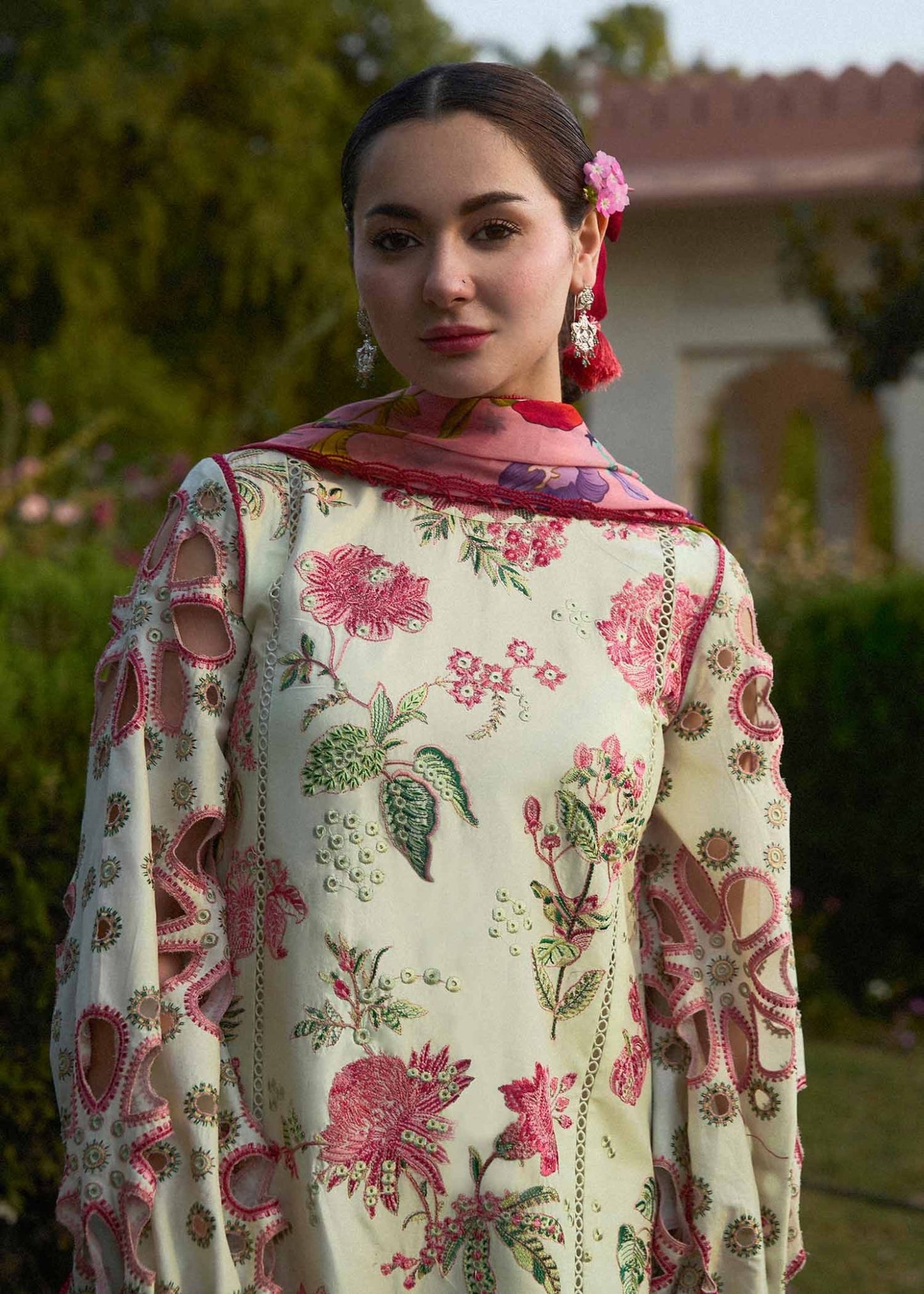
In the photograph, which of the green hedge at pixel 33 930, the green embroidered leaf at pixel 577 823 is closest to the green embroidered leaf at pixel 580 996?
the green embroidered leaf at pixel 577 823

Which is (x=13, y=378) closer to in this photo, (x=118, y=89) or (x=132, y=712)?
(x=118, y=89)

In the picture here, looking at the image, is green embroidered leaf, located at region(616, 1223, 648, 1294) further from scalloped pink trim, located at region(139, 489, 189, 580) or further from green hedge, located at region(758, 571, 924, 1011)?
green hedge, located at region(758, 571, 924, 1011)

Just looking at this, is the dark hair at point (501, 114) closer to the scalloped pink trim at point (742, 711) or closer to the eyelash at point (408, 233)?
the eyelash at point (408, 233)

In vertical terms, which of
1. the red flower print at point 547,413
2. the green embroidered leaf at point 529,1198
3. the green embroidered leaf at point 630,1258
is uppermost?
the red flower print at point 547,413

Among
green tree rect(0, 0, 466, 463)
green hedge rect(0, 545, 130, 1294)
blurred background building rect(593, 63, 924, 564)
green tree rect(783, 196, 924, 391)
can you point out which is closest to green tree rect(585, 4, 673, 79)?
green tree rect(0, 0, 466, 463)

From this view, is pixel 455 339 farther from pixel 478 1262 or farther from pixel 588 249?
pixel 478 1262

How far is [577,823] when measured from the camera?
1.59 metres

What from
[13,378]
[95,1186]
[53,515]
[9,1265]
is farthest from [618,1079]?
[13,378]

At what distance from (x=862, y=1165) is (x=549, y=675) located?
305 cm

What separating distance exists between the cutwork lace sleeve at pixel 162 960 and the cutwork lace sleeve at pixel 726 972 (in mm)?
535

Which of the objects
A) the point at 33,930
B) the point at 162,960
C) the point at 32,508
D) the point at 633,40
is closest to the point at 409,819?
the point at 162,960

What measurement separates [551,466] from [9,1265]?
177 centimetres

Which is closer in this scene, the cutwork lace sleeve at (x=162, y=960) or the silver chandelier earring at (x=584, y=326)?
the cutwork lace sleeve at (x=162, y=960)

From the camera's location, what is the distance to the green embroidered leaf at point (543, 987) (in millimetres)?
1564
